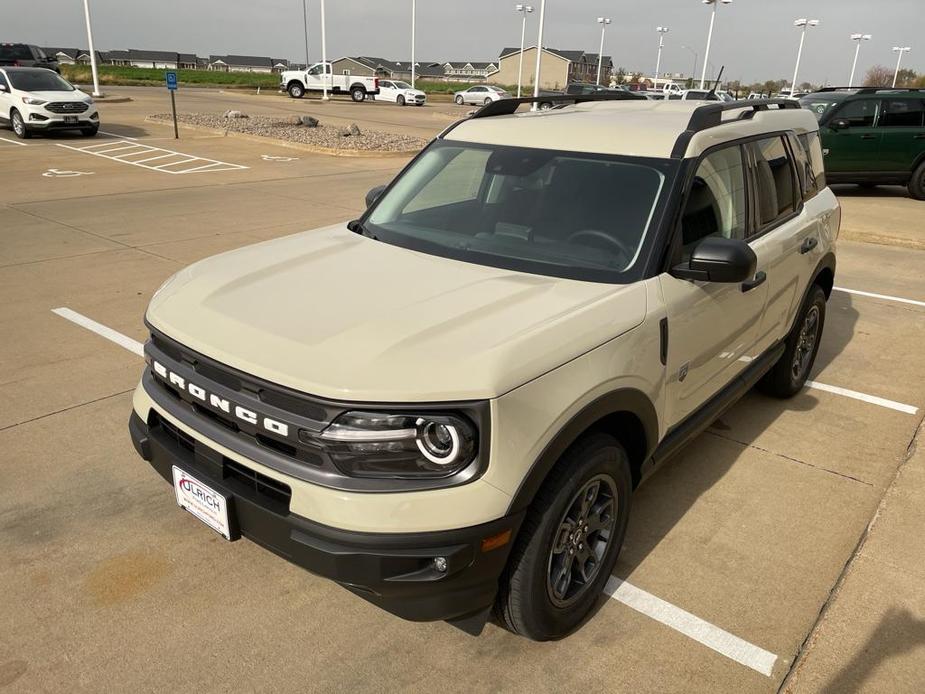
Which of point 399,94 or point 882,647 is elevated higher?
point 399,94

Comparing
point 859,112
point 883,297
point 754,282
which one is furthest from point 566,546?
point 859,112

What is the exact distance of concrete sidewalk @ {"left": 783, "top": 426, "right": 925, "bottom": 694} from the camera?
2605 millimetres

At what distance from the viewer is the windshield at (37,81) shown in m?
17.7

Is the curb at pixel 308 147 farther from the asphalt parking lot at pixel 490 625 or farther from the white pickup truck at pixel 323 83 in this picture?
the white pickup truck at pixel 323 83

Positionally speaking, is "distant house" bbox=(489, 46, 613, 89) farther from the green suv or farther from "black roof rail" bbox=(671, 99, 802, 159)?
"black roof rail" bbox=(671, 99, 802, 159)

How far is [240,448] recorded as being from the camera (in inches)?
94.6

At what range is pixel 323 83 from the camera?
38.5 metres

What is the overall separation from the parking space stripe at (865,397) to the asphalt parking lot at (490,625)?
18 mm

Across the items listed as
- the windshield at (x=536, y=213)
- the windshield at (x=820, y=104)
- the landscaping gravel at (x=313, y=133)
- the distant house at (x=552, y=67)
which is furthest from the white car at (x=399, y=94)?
the distant house at (x=552, y=67)

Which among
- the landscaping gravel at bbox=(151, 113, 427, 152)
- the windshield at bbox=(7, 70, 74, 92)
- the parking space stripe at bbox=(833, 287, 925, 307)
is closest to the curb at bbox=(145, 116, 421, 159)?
the landscaping gravel at bbox=(151, 113, 427, 152)

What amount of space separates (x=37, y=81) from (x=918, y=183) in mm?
19549

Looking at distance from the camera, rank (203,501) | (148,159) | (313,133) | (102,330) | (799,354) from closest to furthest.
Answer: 1. (203,501)
2. (799,354)
3. (102,330)
4. (148,159)
5. (313,133)

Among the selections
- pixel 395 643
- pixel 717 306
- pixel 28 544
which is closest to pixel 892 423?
pixel 717 306

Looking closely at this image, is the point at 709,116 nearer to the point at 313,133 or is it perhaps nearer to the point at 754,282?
the point at 754,282
